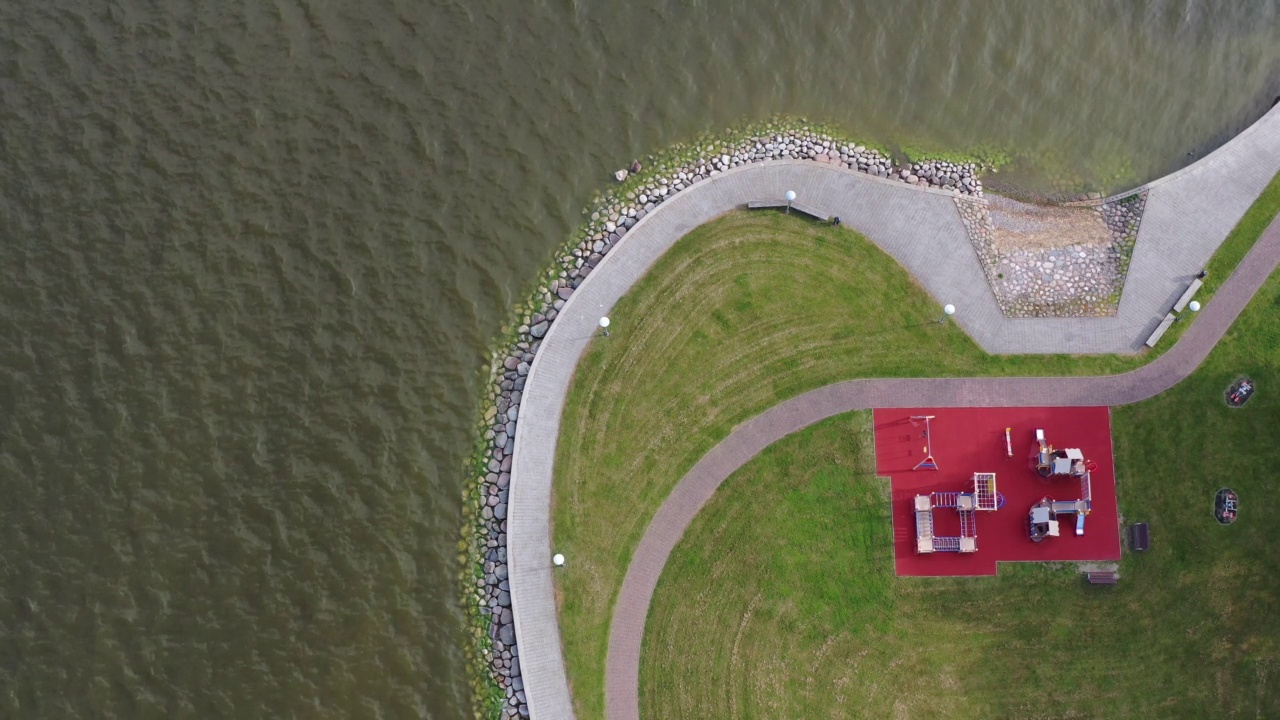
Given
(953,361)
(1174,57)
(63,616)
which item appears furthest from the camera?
(1174,57)

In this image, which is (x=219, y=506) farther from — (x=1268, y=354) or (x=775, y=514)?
(x=1268, y=354)

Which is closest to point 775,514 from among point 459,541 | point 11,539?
point 459,541

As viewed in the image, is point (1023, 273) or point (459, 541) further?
point (1023, 273)

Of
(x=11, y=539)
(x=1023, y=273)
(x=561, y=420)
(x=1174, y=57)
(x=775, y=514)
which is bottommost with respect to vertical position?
(x=11, y=539)

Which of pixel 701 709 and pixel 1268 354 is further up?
pixel 1268 354

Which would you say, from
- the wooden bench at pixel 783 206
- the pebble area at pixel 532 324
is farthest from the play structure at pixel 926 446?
the pebble area at pixel 532 324

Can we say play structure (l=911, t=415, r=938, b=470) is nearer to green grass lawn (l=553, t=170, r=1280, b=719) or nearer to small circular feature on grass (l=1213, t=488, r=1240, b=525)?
green grass lawn (l=553, t=170, r=1280, b=719)

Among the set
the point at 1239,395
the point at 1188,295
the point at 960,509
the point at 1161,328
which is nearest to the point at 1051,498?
the point at 960,509
